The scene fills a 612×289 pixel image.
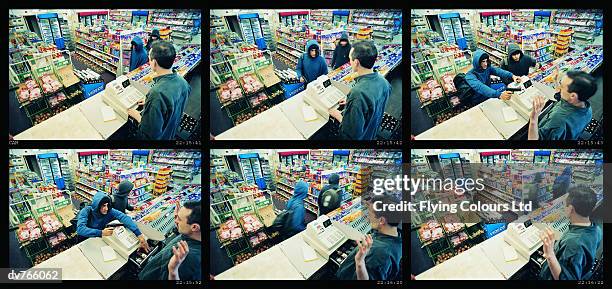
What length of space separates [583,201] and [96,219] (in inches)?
136

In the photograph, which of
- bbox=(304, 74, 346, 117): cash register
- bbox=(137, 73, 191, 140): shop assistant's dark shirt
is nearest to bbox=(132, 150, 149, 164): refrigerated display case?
bbox=(137, 73, 191, 140): shop assistant's dark shirt

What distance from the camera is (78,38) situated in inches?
187

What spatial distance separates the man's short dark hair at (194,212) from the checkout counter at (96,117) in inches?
29.2

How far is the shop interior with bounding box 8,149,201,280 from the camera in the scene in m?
4.72

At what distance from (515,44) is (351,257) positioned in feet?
6.31

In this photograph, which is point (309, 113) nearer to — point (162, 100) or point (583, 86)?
point (162, 100)

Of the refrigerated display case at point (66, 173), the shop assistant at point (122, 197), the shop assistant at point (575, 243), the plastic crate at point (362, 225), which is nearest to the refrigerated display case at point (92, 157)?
the refrigerated display case at point (66, 173)

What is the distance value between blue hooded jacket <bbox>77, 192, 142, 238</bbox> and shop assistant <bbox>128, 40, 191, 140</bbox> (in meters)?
0.55

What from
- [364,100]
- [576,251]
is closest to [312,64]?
[364,100]

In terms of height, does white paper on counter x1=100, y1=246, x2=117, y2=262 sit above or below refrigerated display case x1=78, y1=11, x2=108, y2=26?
below

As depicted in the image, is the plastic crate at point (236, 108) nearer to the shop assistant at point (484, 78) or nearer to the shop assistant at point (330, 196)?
the shop assistant at point (330, 196)

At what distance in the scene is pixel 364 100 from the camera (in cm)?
469

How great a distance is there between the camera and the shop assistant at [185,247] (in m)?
4.71

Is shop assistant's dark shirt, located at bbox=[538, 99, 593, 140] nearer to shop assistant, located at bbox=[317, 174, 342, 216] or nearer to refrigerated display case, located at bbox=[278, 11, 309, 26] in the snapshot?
shop assistant, located at bbox=[317, 174, 342, 216]
